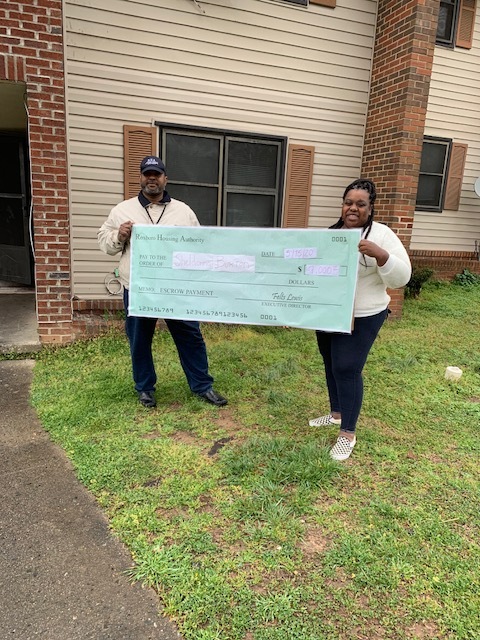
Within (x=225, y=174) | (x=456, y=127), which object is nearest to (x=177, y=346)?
(x=225, y=174)

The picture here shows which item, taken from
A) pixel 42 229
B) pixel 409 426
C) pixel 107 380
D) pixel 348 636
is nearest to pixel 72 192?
pixel 42 229

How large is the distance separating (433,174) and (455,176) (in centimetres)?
42

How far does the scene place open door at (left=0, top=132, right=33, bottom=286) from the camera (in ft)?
23.1

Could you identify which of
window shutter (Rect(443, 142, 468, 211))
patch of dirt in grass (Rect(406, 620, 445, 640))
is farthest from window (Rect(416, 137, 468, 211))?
patch of dirt in grass (Rect(406, 620, 445, 640))

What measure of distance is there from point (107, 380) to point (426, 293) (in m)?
5.80

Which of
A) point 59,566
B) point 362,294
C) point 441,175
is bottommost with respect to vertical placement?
point 59,566

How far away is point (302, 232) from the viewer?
9.59 ft

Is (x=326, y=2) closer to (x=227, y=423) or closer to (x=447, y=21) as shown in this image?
(x=447, y=21)

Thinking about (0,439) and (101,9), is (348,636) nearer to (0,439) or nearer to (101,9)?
(0,439)

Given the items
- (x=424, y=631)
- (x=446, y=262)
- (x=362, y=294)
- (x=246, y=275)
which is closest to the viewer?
(x=424, y=631)

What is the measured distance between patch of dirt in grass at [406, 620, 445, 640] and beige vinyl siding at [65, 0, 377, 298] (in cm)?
460

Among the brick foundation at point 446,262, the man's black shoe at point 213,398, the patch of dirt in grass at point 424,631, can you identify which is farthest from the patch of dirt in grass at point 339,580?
the brick foundation at point 446,262

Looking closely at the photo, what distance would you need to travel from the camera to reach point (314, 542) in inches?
89.0

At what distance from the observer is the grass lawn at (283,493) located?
74.5 inches
